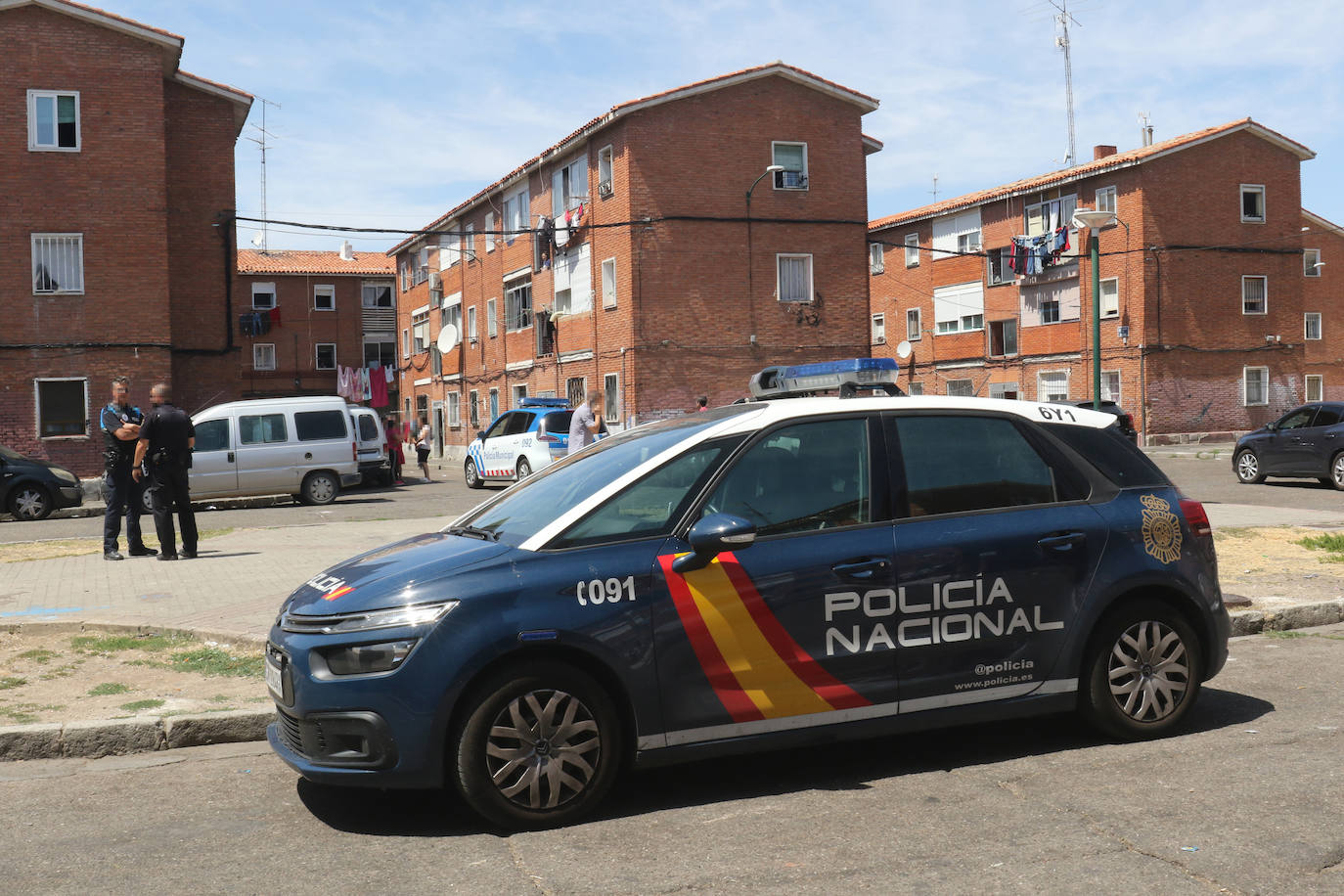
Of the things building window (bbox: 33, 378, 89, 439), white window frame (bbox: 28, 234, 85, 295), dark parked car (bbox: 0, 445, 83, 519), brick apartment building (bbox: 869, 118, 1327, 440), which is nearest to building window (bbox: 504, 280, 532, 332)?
brick apartment building (bbox: 869, 118, 1327, 440)

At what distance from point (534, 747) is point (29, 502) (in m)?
19.0

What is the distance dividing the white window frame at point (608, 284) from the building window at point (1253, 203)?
74.0ft

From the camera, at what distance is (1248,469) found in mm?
22250

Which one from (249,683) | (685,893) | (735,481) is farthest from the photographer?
(249,683)

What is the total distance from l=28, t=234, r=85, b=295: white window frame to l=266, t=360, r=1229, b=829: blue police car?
927 inches

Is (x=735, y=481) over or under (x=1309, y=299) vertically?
under

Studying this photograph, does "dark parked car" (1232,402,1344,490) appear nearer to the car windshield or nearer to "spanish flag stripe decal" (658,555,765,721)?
the car windshield

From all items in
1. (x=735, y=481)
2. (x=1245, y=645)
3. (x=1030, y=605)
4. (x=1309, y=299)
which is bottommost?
(x=1245, y=645)

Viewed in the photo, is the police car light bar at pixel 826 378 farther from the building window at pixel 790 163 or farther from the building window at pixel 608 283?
the building window at pixel 790 163

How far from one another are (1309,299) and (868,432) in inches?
2118

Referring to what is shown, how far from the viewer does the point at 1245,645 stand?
7.77 metres

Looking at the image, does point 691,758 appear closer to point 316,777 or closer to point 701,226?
point 316,777

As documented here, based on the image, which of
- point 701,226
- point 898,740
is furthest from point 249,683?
point 701,226

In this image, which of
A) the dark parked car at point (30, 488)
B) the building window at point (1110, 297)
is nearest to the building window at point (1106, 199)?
the building window at point (1110, 297)
